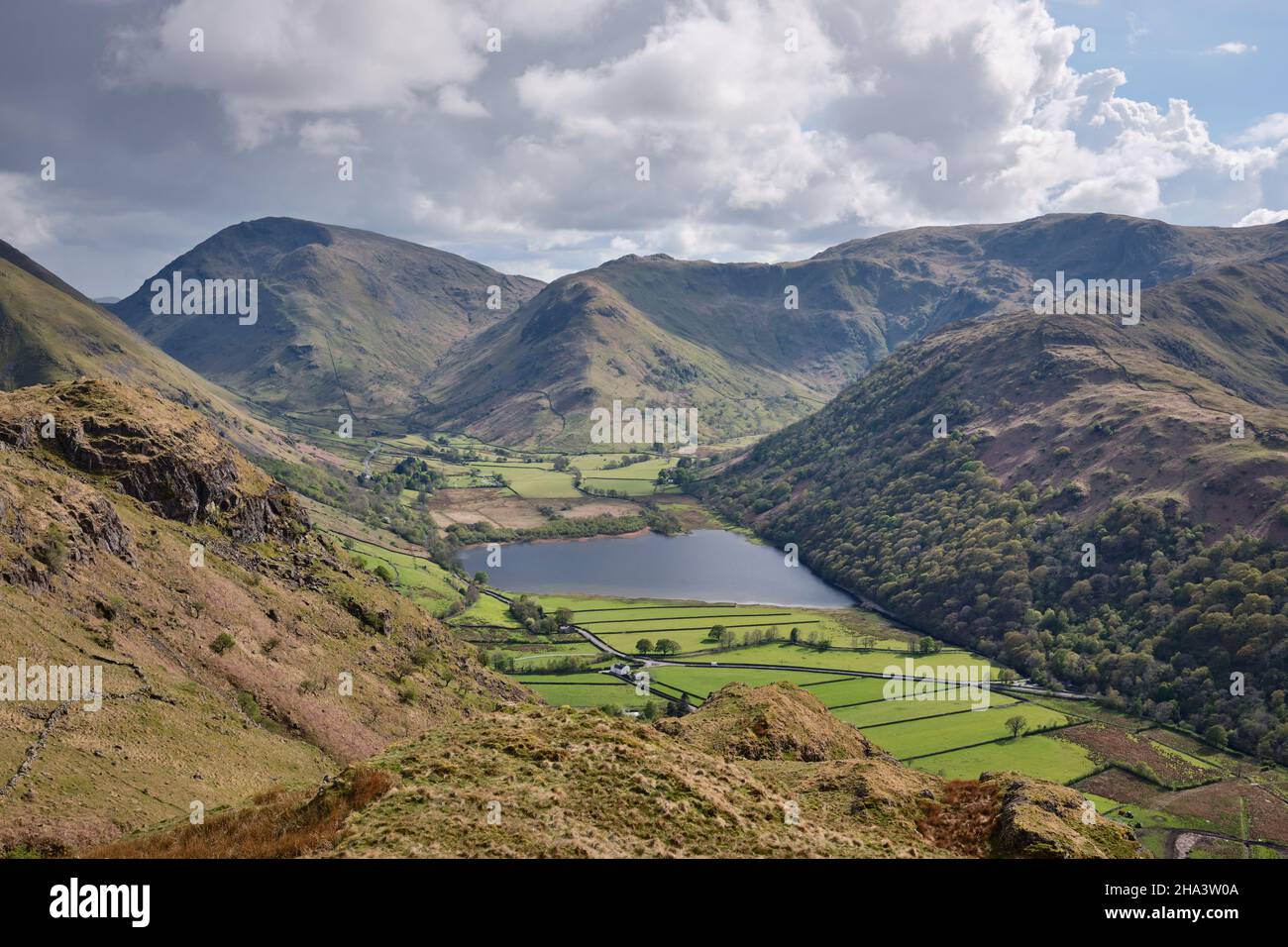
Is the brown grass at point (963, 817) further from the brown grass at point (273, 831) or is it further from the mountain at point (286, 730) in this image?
the brown grass at point (273, 831)

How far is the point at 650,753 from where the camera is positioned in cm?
3300

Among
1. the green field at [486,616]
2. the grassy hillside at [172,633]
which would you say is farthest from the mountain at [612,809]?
the green field at [486,616]

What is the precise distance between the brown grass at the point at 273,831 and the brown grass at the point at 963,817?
21839 millimetres

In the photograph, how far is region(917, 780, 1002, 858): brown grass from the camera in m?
31.8

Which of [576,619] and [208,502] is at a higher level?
[208,502]

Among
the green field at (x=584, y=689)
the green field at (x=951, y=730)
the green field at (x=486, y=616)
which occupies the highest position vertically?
the green field at (x=486, y=616)

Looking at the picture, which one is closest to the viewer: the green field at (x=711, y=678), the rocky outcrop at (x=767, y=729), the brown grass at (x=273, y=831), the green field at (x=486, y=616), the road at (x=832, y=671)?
the brown grass at (x=273, y=831)

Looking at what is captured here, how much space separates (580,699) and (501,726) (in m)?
84.3

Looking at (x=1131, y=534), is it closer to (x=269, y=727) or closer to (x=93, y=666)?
(x=269, y=727)

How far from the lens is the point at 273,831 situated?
26.8m

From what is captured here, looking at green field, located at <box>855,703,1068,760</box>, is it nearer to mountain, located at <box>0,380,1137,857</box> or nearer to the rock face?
mountain, located at <box>0,380,1137,857</box>

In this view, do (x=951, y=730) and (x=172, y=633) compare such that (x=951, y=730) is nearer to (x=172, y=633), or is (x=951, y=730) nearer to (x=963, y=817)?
(x=963, y=817)

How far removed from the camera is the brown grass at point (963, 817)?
31797 mm
